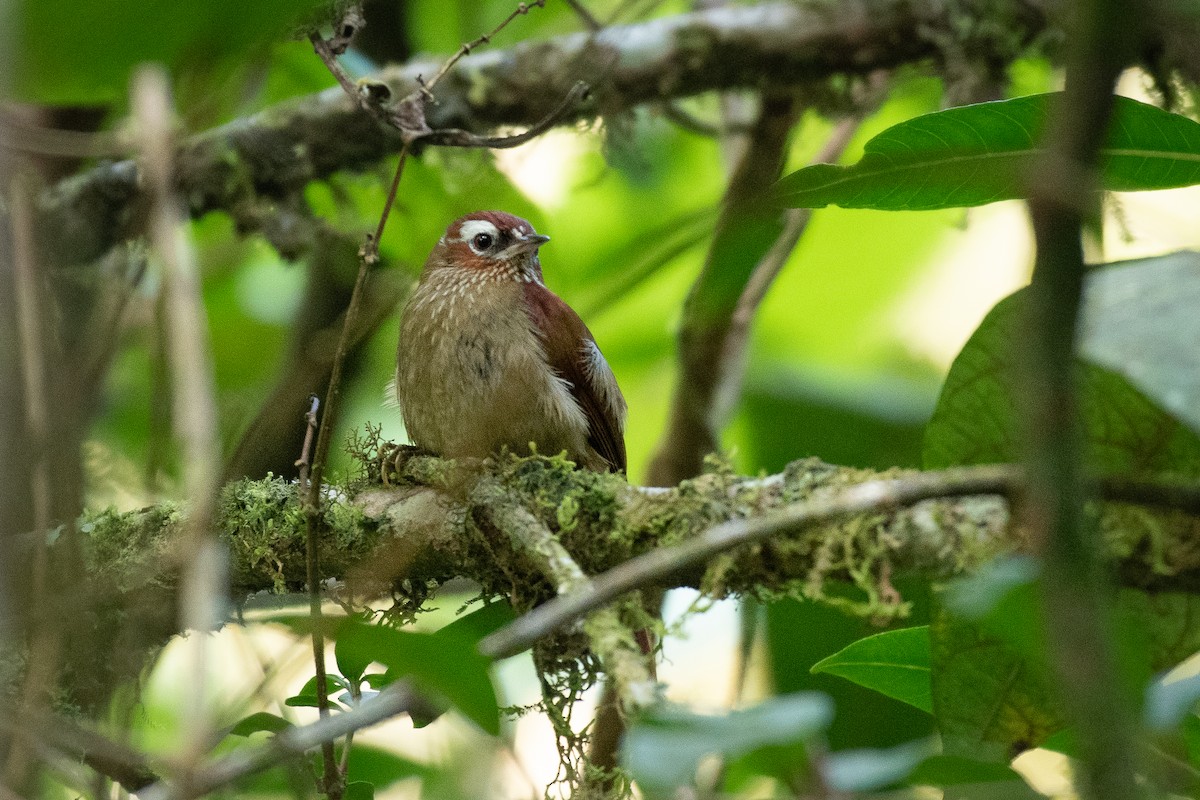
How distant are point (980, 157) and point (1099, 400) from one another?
0.49 m

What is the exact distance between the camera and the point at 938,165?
1.99 metres

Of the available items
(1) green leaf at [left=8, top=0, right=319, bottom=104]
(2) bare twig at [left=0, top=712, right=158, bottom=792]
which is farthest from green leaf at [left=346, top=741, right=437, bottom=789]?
(1) green leaf at [left=8, top=0, right=319, bottom=104]

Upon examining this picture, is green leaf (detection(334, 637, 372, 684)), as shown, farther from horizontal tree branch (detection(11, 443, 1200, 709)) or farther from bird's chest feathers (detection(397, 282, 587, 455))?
bird's chest feathers (detection(397, 282, 587, 455))

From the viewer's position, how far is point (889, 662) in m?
2.18

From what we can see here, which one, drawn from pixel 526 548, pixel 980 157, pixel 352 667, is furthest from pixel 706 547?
pixel 352 667

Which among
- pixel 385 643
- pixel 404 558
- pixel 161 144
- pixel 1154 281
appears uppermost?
pixel 161 144

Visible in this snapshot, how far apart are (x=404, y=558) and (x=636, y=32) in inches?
89.5

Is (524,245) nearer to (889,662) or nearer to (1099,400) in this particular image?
(889,662)

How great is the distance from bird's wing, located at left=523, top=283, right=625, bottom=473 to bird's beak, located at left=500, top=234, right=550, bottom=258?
175 mm

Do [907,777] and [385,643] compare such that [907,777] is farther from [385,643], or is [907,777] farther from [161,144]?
[161,144]

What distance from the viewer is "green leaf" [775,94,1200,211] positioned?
77.2 inches

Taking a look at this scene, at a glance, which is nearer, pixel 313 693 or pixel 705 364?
pixel 313 693

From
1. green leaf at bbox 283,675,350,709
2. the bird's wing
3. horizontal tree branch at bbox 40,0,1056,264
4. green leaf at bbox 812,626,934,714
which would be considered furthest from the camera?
horizontal tree branch at bbox 40,0,1056,264

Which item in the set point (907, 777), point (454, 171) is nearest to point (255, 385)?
point (454, 171)
